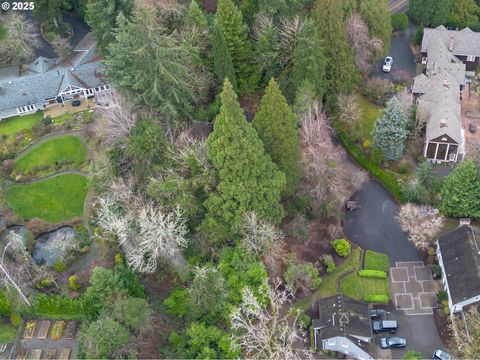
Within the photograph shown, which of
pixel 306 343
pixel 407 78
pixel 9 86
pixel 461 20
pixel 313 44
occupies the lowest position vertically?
pixel 306 343

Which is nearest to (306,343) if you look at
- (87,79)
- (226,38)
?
(226,38)

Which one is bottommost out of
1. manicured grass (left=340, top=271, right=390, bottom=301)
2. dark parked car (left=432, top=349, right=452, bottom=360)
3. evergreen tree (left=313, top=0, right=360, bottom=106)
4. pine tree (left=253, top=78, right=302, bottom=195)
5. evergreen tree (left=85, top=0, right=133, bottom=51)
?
dark parked car (left=432, top=349, right=452, bottom=360)

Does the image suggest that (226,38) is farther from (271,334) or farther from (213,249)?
(271,334)

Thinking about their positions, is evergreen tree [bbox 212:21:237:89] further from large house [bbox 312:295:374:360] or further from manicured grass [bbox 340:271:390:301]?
large house [bbox 312:295:374:360]

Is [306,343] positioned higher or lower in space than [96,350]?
higher

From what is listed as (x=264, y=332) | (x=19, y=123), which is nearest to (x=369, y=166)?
(x=264, y=332)

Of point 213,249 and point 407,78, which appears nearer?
point 213,249

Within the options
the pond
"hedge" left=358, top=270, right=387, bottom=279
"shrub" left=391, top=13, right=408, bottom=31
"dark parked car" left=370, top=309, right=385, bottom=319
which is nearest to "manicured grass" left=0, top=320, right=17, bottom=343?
the pond

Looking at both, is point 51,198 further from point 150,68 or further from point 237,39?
point 237,39
